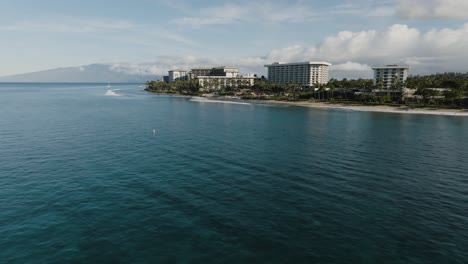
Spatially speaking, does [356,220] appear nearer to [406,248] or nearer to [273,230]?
[406,248]

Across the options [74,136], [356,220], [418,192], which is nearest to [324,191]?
[356,220]

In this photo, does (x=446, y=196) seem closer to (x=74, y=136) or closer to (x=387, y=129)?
(x=387, y=129)

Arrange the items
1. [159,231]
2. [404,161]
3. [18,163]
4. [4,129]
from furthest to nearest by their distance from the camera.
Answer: [4,129] < [404,161] < [18,163] < [159,231]

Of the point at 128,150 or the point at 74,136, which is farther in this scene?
the point at 74,136

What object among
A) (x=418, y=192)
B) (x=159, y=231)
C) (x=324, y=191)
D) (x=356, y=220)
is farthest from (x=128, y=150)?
(x=418, y=192)

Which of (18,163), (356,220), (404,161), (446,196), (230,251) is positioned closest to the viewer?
(230,251)

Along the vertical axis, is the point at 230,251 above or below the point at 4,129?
below
